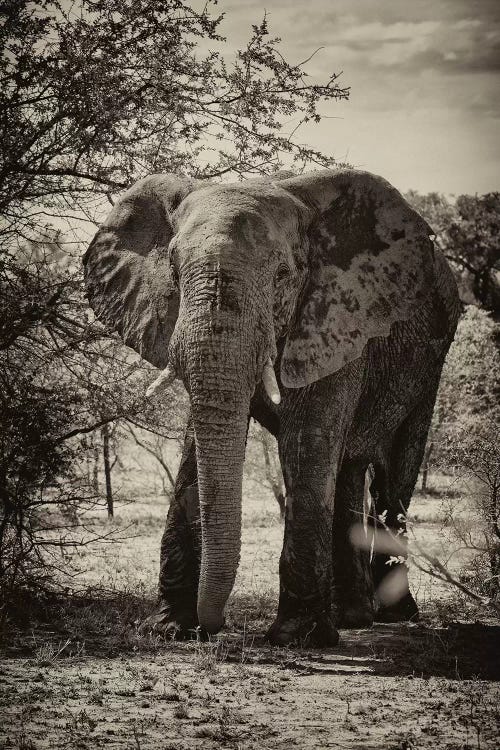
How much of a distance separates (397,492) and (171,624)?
3.66 meters

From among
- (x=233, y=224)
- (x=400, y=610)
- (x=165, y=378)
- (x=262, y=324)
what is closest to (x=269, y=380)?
(x=262, y=324)

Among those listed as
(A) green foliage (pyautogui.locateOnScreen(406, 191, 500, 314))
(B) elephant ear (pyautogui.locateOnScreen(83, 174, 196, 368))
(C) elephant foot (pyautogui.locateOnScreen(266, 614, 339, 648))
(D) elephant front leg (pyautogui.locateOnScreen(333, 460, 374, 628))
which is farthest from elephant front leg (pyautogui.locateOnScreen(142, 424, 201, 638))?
(A) green foliage (pyautogui.locateOnScreen(406, 191, 500, 314))

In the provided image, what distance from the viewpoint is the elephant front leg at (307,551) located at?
6.61 metres

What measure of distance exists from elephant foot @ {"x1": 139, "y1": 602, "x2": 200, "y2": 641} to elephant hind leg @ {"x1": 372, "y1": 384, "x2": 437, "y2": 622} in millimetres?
2701

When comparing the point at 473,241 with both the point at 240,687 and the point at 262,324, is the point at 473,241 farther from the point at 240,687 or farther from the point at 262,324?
the point at 240,687

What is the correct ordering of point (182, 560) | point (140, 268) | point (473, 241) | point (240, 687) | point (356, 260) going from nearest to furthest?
point (240, 687)
point (182, 560)
point (356, 260)
point (140, 268)
point (473, 241)

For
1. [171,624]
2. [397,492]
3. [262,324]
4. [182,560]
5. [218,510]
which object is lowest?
[171,624]

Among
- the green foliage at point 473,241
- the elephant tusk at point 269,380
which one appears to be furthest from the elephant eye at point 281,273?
the green foliage at point 473,241

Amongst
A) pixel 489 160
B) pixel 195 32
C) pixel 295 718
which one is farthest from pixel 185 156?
pixel 489 160

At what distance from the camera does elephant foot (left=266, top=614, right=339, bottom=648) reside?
656 cm

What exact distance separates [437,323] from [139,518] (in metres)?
10.8

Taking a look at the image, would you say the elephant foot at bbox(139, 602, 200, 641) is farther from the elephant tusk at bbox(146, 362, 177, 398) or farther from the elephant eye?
the elephant eye

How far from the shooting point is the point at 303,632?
6.60 m

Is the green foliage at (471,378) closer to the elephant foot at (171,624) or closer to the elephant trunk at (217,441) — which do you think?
the elephant foot at (171,624)
